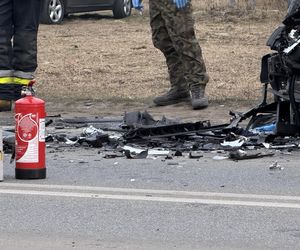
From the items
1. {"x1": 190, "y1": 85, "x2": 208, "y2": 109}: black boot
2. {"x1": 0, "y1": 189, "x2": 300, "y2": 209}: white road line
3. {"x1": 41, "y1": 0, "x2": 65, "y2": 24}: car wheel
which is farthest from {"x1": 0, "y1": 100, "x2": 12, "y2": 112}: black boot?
{"x1": 41, "y1": 0, "x2": 65, "y2": 24}: car wheel

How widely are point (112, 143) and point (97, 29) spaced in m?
9.79

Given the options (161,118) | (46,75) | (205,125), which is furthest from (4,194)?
(46,75)

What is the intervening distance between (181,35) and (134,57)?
158 inches

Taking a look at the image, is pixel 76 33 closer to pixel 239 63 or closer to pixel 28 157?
pixel 239 63

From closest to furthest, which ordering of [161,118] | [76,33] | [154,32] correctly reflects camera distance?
[161,118], [154,32], [76,33]

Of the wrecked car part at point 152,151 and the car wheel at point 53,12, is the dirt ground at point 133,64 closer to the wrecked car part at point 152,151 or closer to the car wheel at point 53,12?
the car wheel at point 53,12

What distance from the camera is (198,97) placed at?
32.4 feet

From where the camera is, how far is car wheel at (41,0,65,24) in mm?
18422

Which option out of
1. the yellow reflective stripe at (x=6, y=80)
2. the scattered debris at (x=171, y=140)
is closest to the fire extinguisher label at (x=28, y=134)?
the scattered debris at (x=171, y=140)

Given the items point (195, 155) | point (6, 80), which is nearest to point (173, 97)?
point (6, 80)

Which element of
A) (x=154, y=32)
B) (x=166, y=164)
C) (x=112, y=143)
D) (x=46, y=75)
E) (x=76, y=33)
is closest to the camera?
(x=166, y=164)

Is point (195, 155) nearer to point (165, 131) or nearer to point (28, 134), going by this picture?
point (165, 131)

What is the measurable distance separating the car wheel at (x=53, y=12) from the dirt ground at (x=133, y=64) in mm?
215

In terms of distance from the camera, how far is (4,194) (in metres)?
6.49
